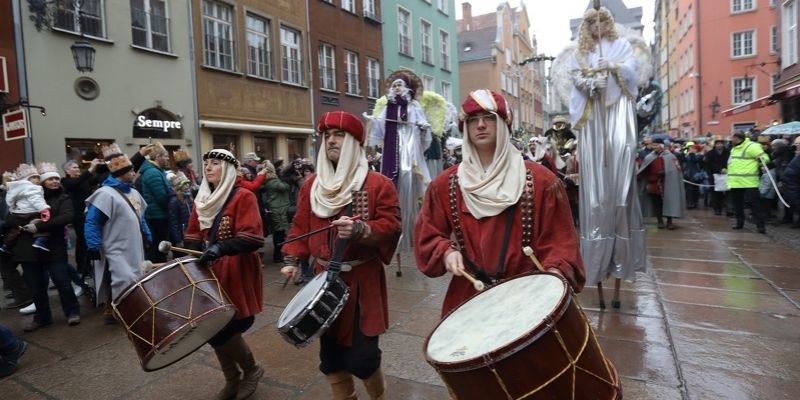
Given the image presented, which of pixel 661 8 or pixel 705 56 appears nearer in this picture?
pixel 705 56

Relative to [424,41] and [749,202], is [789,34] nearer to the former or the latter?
[749,202]

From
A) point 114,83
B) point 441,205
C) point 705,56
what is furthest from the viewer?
point 705,56

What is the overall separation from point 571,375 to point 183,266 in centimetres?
213

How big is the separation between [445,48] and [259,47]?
15140 mm

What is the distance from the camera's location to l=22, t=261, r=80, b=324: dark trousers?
5.09 meters

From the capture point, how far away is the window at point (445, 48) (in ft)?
93.5

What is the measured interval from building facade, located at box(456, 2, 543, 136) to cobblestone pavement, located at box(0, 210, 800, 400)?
108 feet

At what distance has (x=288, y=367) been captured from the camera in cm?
379

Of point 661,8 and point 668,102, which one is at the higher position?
point 661,8

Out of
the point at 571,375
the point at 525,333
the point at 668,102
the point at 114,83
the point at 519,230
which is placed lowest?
the point at 571,375

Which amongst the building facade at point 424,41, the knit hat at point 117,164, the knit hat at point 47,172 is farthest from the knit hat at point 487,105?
the building facade at point 424,41

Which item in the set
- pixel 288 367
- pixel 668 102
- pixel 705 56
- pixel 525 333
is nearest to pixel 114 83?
pixel 288 367

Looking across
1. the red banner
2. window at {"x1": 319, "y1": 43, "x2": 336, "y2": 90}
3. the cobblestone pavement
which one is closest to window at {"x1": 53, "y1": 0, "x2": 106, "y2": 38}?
the red banner

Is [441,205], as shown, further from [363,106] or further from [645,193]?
[363,106]
